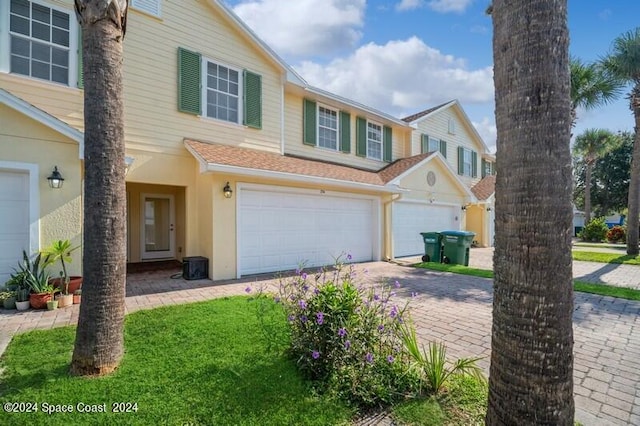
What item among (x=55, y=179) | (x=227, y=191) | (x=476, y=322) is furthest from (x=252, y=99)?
(x=476, y=322)

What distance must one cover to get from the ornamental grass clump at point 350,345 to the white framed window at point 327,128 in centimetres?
953

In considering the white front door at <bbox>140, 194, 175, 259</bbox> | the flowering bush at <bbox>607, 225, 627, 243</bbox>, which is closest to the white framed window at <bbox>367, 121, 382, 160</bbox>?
the white front door at <bbox>140, 194, 175, 259</bbox>

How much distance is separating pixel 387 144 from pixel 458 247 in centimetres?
601

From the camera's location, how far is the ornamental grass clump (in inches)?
122

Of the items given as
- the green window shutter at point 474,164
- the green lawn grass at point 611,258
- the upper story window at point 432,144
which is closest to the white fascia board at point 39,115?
the upper story window at point 432,144

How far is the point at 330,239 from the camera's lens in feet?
35.0

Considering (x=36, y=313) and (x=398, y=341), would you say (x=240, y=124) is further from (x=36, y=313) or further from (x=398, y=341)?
(x=398, y=341)

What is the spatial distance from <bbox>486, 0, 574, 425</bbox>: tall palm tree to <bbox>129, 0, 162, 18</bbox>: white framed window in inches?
373

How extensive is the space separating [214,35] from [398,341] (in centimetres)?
997

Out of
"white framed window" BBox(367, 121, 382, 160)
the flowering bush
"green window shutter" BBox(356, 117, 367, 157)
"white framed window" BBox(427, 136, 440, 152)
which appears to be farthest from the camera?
the flowering bush

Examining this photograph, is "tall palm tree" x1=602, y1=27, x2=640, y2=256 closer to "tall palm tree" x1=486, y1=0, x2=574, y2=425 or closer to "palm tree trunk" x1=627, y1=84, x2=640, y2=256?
"palm tree trunk" x1=627, y1=84, x2=640, y2=256

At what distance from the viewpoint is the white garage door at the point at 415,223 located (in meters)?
12.9

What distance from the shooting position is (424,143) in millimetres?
16438

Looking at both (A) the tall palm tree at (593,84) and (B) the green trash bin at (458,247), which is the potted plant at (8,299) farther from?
(A) the tall palm tree at (593,84)
